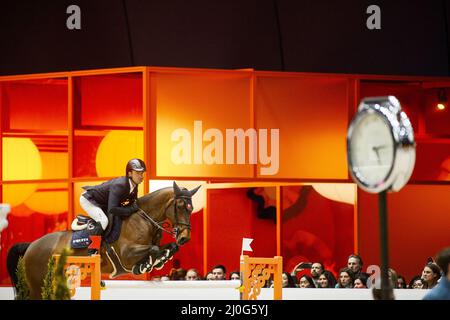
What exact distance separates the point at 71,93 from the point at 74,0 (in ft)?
5.58

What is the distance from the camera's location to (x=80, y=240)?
11.8 meters

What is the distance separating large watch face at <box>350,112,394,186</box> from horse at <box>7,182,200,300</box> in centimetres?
617

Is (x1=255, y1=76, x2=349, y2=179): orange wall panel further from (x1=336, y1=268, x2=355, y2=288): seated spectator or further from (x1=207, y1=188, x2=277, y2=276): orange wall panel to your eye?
(x1=336, y1=268, x2=355, y2=288): seated spectator

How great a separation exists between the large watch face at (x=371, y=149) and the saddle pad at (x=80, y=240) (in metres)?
6.41

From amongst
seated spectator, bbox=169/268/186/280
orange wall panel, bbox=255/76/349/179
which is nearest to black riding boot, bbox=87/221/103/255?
seated spectator, bbox=169/268/186/280

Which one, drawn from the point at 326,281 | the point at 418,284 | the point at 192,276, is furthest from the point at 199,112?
the point at 418,284

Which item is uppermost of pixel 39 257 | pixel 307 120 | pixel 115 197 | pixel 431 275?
pixel 307 120

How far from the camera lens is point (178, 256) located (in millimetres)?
15398

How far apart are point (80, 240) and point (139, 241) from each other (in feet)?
2.10

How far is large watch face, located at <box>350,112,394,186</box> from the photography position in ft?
18.2

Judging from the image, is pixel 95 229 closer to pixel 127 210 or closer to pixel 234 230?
pixel 127 210

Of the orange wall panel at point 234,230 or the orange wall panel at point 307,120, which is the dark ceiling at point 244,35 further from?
the orange wall panel at point 234,230

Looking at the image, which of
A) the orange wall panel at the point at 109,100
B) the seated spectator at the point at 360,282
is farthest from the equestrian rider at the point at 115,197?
the orange wall panel at the point at 109,100
